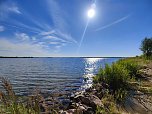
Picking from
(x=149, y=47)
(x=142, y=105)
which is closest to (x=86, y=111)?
(x=142, y=105)

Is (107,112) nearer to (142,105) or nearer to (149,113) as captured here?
(149,113)

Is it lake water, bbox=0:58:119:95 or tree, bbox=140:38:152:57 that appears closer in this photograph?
lake water, bbox=0:58:119:95

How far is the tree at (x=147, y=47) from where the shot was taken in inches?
2829

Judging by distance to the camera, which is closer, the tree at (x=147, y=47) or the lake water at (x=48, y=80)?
the lake water at (x=48, y=80)

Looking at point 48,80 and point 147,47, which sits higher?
point 147,47

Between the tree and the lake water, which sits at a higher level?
the tree

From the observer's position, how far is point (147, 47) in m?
72.5

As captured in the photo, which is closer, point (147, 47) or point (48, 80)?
point (48, 80)

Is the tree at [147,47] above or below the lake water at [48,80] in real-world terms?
above

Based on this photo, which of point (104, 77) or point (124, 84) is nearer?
point (124, 84)

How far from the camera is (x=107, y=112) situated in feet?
26.7

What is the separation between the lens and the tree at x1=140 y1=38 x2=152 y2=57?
236ft

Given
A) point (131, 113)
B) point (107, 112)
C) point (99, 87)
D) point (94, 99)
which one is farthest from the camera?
point (99, 87)

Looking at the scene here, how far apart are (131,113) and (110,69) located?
21.9 feet
